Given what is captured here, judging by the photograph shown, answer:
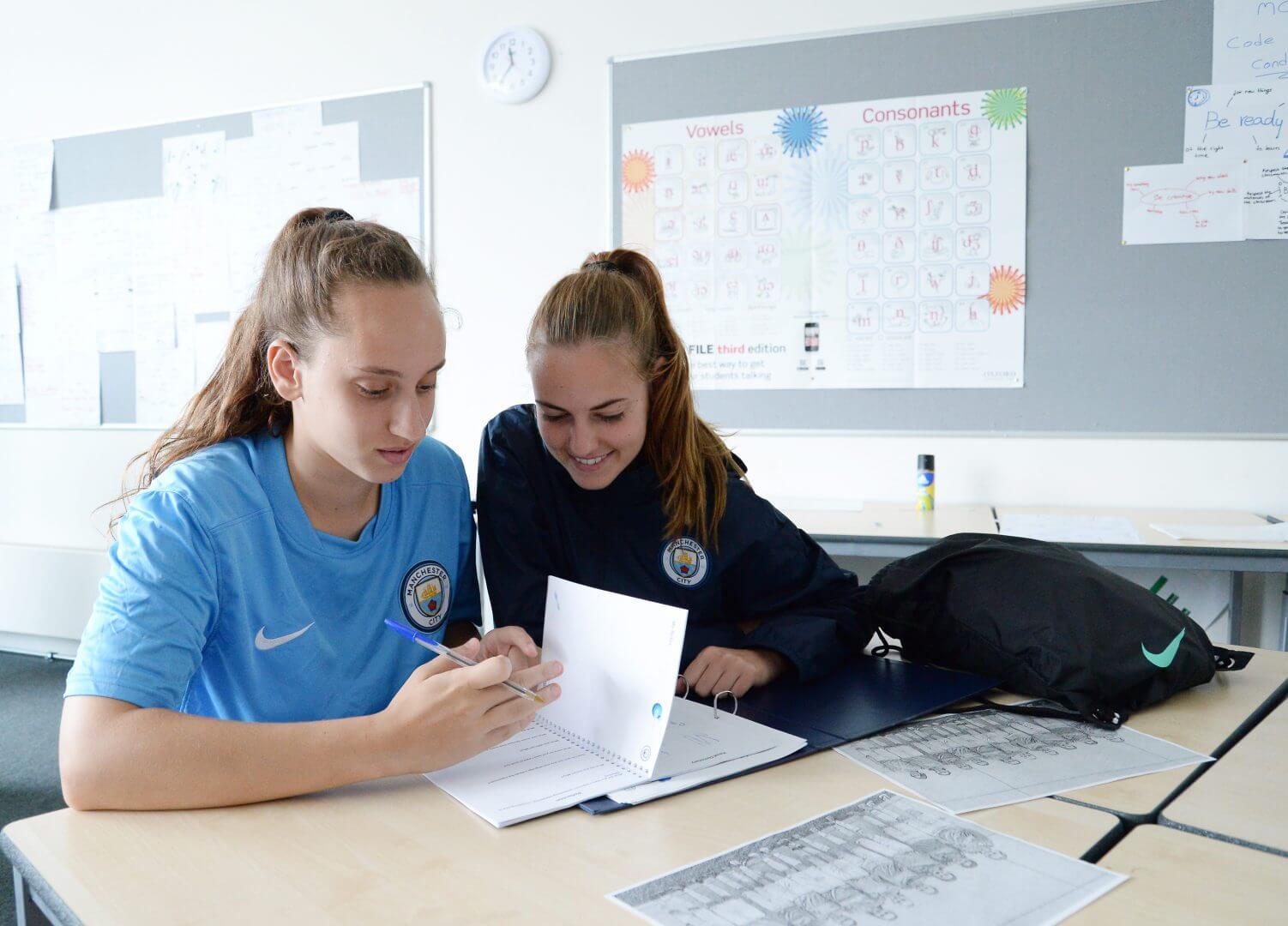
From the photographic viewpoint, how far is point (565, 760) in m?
0.93

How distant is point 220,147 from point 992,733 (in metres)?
3.48

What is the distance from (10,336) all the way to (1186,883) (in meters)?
4.44

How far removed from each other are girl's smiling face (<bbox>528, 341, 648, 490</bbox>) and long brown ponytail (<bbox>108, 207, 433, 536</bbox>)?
23 cm

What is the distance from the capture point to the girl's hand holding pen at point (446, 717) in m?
0.85

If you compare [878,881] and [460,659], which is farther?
[460,659]

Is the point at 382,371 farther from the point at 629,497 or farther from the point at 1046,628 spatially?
the point at 1046,628

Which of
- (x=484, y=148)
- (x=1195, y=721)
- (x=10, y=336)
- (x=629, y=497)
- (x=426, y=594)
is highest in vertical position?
(x=484, y=148)

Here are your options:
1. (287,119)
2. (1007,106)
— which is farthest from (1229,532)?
(287,119)

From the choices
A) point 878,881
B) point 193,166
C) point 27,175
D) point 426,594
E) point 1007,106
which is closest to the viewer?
point 878,881

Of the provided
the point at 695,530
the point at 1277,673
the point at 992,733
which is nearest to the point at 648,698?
the point at 992,733

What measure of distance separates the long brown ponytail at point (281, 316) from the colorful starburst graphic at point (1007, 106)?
205 cm

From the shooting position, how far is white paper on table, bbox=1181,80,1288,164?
8.09ft

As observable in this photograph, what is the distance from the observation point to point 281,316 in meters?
1.13

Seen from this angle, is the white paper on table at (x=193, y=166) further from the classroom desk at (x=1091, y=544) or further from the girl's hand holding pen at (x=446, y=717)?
the girl's hand holding pen at (x=446, y=717)
